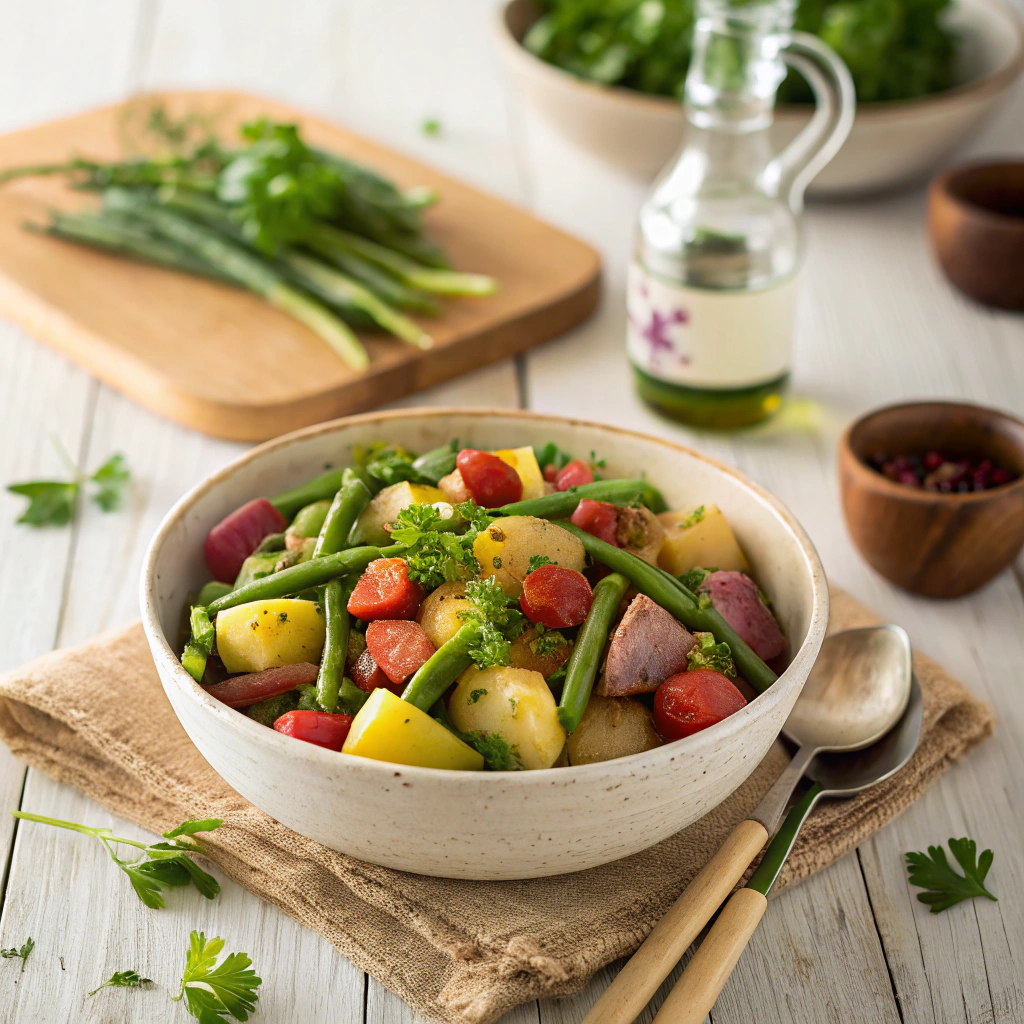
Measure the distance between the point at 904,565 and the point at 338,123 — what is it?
3479 mm

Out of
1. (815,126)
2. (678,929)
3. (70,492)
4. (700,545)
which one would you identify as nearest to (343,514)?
(700,545)

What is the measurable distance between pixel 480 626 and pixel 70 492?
5.70 feet

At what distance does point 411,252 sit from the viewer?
396 cm

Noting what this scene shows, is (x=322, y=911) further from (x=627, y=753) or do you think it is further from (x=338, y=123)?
(x=338, y=123)

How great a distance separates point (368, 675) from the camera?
1975mm

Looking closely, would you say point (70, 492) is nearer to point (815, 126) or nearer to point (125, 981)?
point (125, 981)

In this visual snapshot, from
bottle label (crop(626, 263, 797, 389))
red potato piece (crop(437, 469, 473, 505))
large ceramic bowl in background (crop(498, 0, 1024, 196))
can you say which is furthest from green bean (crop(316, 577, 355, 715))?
large ceramic bowl in background (crop(498, 0, 1024, 196))

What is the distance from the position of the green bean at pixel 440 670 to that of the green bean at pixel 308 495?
2.06ft

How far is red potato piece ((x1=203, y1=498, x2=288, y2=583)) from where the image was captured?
2.29 meters

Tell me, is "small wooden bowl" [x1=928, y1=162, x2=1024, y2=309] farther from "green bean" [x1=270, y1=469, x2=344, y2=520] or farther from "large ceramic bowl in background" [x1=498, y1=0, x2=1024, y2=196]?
"green bean" [x1=270, y1=469, x2=344, y2=520]

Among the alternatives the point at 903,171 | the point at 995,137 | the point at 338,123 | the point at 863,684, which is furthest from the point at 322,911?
the point at 995,137

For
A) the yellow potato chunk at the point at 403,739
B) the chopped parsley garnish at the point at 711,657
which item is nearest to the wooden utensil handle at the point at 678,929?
the chopped parsley garnish at the point at 711,657

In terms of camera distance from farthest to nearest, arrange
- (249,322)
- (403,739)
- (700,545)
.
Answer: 1. (249,322)
2. (700,545)
3. (403,739)

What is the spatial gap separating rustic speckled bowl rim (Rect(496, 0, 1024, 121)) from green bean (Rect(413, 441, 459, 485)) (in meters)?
2.18
